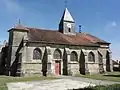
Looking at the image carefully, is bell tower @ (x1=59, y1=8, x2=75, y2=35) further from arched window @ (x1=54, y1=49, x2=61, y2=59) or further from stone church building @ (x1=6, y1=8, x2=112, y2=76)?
arched window @ (x1=54, y1=49, x2=61, y2=59)

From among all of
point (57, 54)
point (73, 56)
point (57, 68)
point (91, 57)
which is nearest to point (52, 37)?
point (57, 54)

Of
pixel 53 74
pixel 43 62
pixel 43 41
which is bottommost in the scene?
pixel 53 74

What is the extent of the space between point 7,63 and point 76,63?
12.3 metres

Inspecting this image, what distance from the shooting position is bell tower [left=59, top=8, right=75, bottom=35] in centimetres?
3866

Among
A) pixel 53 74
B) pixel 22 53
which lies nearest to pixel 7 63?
pixel 22 53

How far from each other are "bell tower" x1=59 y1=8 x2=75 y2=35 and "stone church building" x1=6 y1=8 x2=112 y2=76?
1.65 m

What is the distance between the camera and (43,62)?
101 feet

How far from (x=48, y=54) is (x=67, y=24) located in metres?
11.6

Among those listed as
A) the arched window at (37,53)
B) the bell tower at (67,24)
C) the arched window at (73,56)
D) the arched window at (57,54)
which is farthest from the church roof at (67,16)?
the arched window at (37,53)

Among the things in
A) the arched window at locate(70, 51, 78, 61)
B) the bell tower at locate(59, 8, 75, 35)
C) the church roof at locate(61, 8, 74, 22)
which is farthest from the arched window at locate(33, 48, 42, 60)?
the church roof at locate(61, 8, 74, 22)

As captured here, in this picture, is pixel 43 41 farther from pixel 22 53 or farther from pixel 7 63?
pixel 7 63

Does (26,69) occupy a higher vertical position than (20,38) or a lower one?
lower

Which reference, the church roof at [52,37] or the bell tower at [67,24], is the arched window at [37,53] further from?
the bell tower at [67,24]

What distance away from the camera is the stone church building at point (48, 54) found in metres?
29.7
